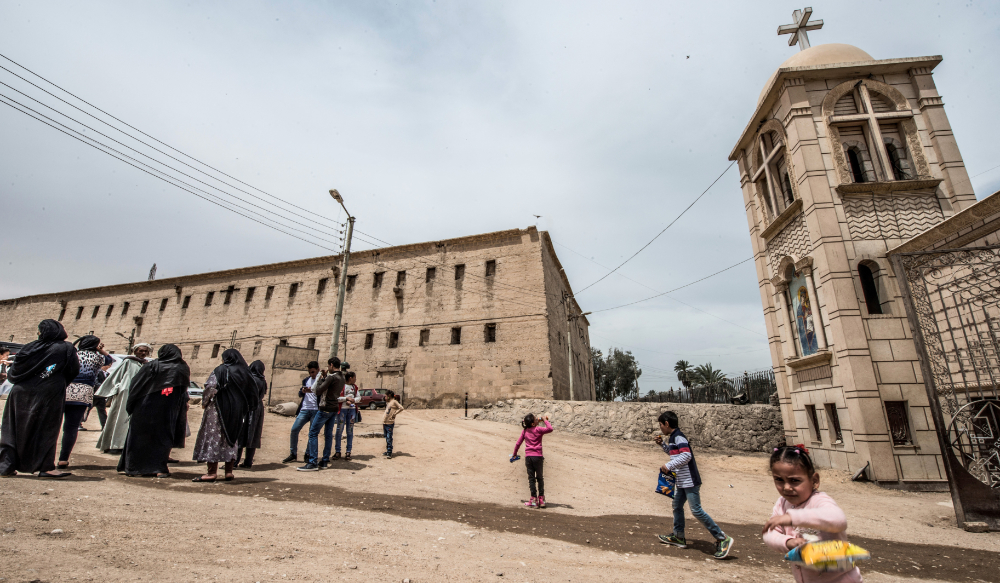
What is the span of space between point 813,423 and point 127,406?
1499cm

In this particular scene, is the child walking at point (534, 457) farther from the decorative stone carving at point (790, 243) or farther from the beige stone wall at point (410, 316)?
the beige stone wall at point (410, 316)

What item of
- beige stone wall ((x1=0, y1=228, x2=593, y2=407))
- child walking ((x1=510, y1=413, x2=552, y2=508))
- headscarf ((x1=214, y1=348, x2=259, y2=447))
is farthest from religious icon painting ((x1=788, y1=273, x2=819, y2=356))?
headscarf ((x1=214, y1=348, x2=259, y2=447))

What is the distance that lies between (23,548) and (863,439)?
1326 centimetres

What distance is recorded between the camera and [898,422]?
Answer: 9.73 meters

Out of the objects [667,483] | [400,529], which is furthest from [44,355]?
[667,483]

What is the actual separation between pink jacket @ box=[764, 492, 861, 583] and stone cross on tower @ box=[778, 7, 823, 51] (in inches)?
647

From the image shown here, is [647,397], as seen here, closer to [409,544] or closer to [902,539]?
[902,539]

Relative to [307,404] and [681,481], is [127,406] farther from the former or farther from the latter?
[681,481]

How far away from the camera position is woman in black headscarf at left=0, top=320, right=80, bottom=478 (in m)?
5.35

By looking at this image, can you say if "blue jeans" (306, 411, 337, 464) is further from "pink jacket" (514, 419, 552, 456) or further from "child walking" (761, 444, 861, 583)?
"child walking" (761, 444, 861, 583)

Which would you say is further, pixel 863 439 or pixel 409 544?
pixel 863 439

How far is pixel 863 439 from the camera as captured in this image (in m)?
9.58

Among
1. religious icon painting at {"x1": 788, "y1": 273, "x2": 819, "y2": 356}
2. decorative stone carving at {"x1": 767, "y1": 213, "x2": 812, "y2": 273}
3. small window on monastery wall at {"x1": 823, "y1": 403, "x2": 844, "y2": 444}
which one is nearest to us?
small window on monastery wall at {"x1": 823, "y1": 403, "x2": 844, "y2": 444}

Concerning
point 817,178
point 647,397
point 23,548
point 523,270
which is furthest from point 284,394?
point 817,178
